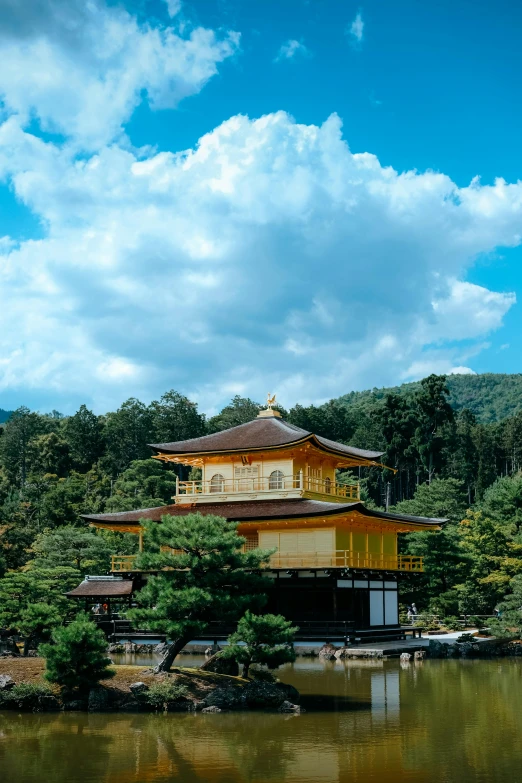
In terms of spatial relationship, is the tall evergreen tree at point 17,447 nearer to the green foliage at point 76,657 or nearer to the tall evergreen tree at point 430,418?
the tall evergreen tree at point 430,418

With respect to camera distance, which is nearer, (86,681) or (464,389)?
(86,681)

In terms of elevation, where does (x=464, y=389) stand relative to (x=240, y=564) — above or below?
above

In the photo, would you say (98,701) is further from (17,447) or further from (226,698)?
(17,447)

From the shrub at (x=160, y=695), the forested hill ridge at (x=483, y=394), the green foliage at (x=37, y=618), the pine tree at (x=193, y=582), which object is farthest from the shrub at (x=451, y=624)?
the forested hill ridge at (x=483, y=394)

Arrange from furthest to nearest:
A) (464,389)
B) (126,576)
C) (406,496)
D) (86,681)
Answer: (464,389) → (406,496) → (126,576) → (86,681)

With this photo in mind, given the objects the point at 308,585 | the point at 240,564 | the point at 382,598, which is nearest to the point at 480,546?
the point at 382,598

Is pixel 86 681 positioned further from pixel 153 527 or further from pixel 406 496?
pixel 406 496

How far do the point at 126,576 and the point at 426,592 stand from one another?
14.1 meters

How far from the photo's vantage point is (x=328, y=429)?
85.8 m

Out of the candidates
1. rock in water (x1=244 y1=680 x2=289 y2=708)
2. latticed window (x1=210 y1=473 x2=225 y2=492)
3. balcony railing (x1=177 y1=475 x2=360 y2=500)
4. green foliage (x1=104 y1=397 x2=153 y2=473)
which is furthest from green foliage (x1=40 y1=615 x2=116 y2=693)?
green foliage (x1=104 y1=397 x2=153 y2=473)

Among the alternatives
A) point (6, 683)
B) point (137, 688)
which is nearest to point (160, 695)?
point (137, 688)

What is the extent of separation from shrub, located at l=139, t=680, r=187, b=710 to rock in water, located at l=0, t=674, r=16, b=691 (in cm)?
294

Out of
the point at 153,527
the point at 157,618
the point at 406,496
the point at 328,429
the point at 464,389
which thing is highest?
the point at 464,389

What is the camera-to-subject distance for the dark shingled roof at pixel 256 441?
35281 mm
